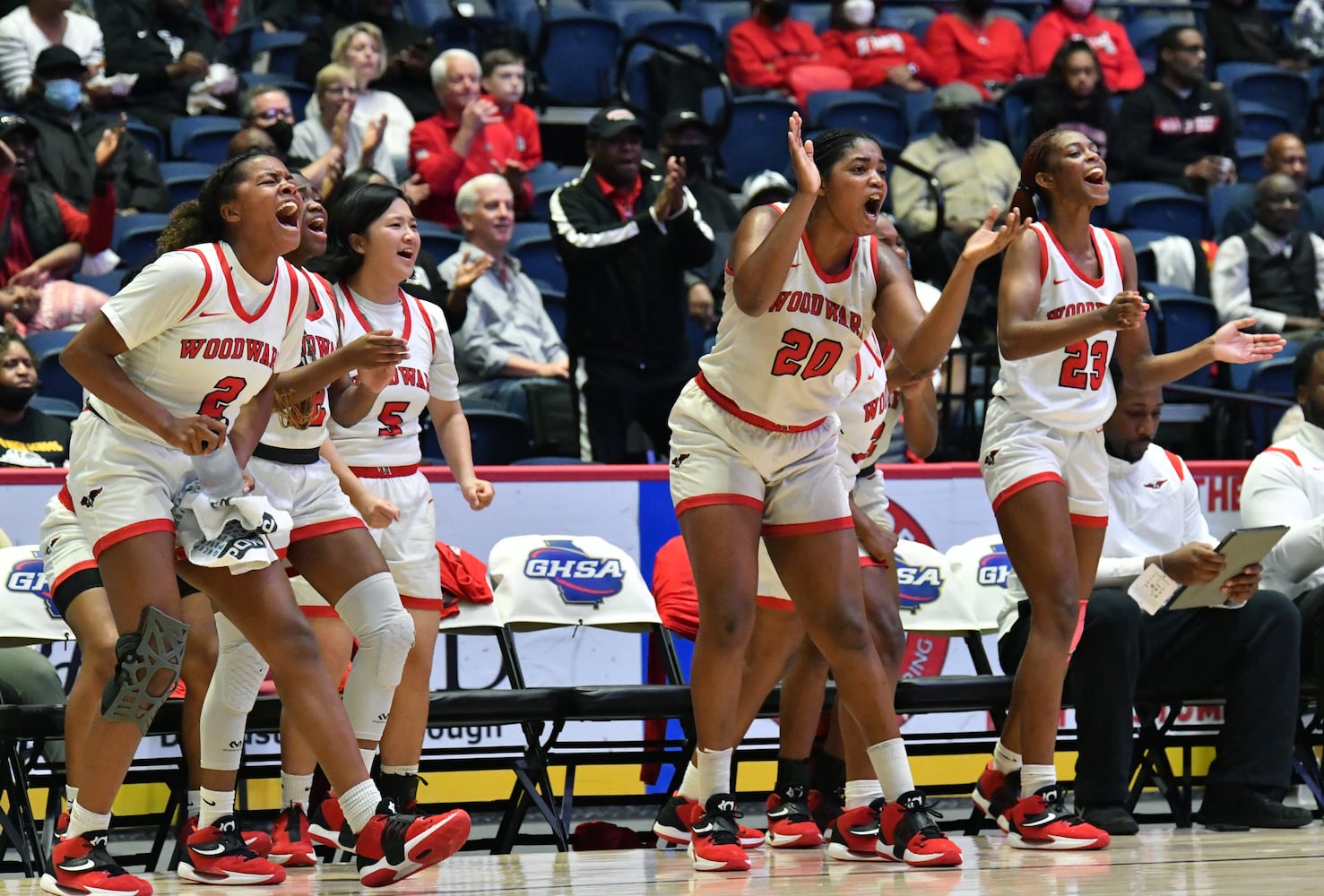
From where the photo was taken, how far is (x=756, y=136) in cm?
1130

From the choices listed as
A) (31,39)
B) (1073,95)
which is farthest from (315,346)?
(1073,95)

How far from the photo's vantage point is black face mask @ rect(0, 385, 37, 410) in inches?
280

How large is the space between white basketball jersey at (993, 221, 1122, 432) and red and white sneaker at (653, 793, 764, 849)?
A: 1528 millimetres

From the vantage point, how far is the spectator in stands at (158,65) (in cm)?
1061

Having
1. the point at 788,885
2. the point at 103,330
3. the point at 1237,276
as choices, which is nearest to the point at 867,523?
the point at 788,885

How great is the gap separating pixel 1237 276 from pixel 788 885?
703 centimetres

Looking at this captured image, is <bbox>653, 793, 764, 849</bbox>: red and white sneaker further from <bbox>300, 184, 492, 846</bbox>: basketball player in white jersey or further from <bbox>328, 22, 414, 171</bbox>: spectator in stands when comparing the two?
<bbox>328, 22, 414, 171</bbox>: spectator in stands

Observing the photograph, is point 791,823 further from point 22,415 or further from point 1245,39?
point 1245,39

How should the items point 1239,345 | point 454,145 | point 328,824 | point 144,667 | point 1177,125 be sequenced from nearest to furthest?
point 144,667
point 1239,345
point 328,824
point 454,145
point 1177,125

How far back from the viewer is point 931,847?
484 cm

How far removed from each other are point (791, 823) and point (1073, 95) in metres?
7.27

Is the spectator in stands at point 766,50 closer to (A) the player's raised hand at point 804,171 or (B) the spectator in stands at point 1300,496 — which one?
(B) the spectator in stands at point 1300,496

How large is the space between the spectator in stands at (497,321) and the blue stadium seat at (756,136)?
9.05 feet

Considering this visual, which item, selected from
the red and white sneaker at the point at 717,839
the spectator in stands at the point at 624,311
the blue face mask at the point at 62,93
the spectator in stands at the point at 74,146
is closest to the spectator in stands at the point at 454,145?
the spectator in stands at the point at 74,146
